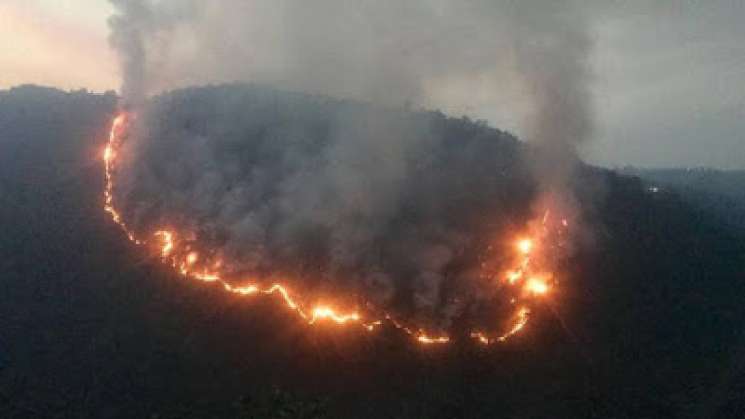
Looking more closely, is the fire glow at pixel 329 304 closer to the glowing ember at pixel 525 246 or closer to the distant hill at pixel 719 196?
the glowing ember at pixel 525 246

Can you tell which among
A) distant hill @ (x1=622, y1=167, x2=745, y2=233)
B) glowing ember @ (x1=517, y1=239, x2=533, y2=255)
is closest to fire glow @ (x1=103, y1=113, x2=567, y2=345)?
glowing ember @ (x1=517, y1=239, x2=533, y2=255)

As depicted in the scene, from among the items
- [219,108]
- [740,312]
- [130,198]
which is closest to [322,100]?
[219,108]

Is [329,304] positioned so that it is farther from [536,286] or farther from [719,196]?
[719,196]

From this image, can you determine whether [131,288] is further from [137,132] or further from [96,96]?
[96,96]

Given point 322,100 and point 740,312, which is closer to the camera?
point 740,312

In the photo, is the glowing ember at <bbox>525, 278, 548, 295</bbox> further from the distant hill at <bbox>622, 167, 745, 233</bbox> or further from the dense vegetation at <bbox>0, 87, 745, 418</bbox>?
the distant hill at <bbox>622, 167, 745, 233</bbox>

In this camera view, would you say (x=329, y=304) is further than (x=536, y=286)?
No

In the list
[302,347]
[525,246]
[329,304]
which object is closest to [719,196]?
[525,246]
